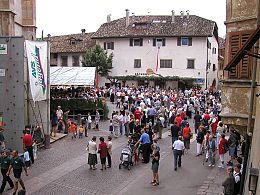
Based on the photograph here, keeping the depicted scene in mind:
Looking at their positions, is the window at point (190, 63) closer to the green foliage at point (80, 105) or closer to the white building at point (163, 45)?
the white building at point (163, 45)

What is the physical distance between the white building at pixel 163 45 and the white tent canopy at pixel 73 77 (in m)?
22.0

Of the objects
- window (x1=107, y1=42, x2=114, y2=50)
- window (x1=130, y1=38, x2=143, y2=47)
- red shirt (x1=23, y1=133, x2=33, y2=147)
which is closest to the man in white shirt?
red shirt (x1=23, y1=133, x2=33, y2=147)

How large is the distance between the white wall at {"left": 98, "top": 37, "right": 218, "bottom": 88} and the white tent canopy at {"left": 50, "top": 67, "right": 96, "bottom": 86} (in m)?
23.4

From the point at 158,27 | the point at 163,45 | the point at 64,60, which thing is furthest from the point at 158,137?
the point at 64,60

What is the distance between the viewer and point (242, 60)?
37.5ft

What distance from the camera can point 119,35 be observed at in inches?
2255

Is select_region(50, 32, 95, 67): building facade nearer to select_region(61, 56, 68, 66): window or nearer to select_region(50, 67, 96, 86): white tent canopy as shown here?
select_region(61, 56, 68, 66): window

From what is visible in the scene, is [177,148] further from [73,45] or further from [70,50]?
[73,45]

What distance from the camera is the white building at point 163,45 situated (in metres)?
54.3

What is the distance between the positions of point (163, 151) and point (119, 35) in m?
38.4

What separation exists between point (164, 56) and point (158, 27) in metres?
4.36

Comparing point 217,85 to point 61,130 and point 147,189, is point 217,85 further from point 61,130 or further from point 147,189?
point 147,189

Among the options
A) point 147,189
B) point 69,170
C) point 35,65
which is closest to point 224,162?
point 147,189

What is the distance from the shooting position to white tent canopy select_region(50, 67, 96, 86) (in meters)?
32.1
